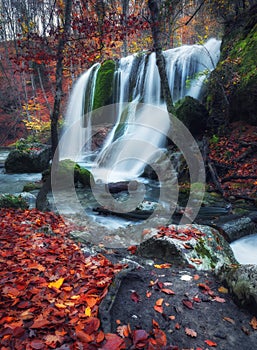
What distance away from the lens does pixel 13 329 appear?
2057 millimetres

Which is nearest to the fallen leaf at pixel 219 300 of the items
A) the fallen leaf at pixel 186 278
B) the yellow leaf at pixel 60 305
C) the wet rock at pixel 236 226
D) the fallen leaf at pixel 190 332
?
the fallen leaf at pixel 186 278

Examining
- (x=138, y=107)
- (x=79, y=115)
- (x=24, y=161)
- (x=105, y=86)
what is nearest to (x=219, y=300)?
(x=24, y=161)

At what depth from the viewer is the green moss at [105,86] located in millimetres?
17939

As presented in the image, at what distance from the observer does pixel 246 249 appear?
4.88 meters

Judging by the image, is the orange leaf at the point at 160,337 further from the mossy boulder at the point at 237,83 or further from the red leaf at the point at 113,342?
the mossy boulder at the point at 237,83

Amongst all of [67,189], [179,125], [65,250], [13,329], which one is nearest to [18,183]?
[67,189]

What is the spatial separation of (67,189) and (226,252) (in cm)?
684

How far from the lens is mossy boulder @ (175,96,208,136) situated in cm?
1057

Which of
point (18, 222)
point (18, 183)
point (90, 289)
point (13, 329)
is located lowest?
point (18, 183)

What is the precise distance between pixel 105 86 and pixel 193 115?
9379 millimetres

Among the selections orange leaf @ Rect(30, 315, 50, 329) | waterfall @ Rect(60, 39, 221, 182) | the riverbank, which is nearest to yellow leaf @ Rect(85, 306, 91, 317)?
the riverbank

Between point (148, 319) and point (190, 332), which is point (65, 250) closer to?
point (148, 319)

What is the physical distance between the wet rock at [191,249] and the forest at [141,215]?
0.07 ft

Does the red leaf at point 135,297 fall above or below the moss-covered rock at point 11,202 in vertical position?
above
